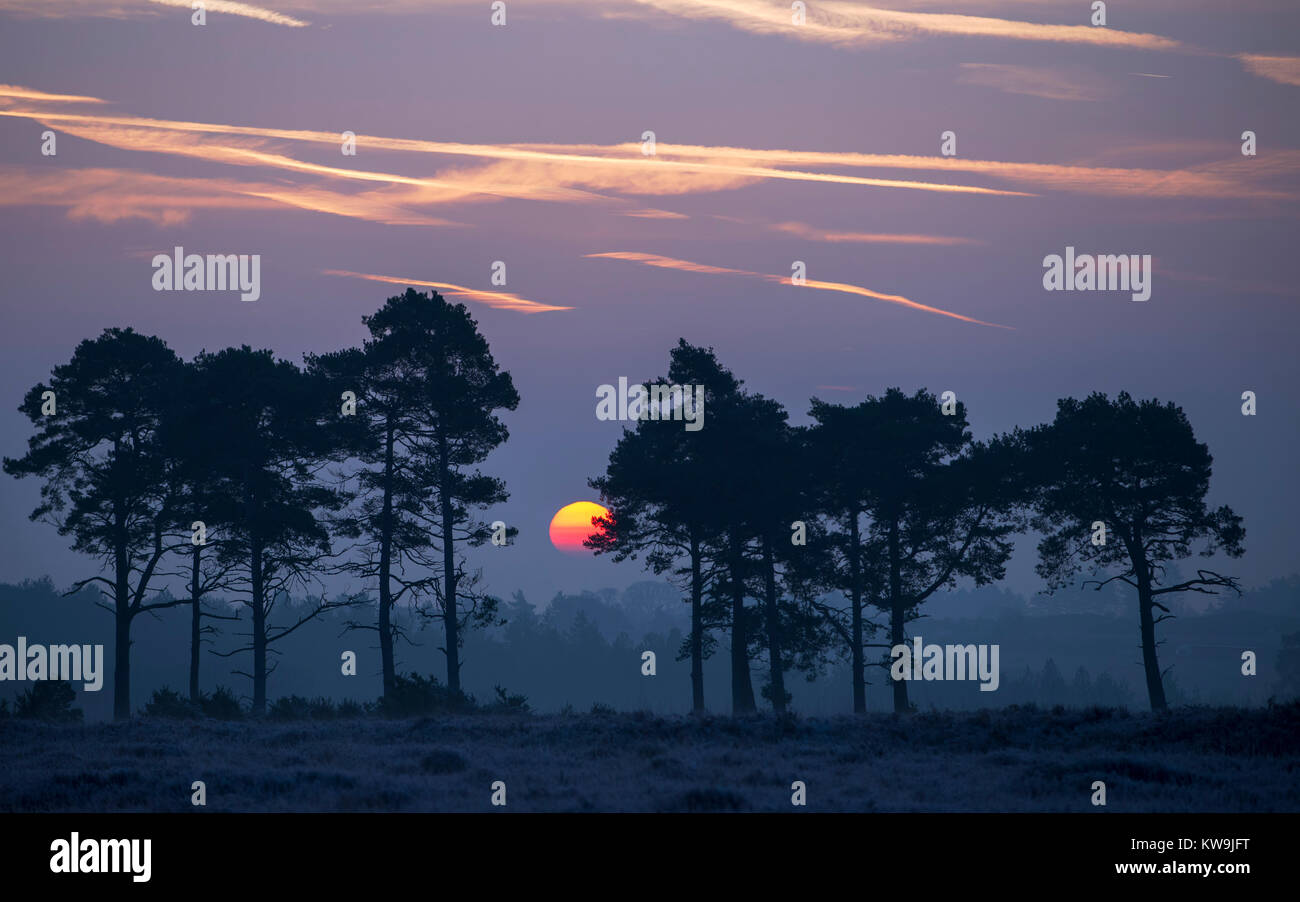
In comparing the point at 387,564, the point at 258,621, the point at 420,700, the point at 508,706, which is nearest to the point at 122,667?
the point at 258,621

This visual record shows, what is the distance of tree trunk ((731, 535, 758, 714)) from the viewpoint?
39219mm

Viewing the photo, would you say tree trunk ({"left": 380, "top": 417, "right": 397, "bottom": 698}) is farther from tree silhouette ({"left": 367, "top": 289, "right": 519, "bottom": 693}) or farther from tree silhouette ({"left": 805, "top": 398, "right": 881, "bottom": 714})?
tree silhouette ({"left": 805, "top": 398, "right": 881, "bottom": 714})

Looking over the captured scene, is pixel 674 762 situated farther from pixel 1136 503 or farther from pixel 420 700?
pixel 1136 503

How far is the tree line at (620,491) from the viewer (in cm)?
3584

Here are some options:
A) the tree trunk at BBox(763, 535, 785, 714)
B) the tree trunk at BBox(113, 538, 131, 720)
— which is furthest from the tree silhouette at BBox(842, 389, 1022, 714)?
the tree trunk at BBox(113, 538, 131, 720)

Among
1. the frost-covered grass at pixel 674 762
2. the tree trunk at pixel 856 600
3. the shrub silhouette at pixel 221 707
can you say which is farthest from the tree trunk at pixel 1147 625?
the shrub silhouette at pixel 221 707

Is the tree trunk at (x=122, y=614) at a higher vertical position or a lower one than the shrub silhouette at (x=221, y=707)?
higher

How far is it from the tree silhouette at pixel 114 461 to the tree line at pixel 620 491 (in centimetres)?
7

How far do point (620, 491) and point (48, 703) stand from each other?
69.0 feet
